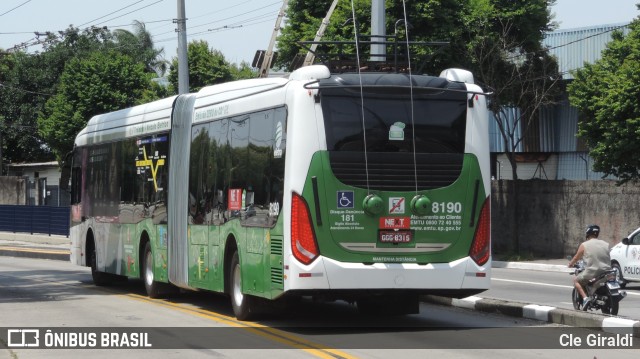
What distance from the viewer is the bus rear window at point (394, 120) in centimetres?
1411

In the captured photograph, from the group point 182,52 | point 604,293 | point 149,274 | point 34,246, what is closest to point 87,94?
point 34,246

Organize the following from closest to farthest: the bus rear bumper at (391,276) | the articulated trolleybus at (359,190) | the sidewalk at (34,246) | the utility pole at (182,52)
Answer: the bus rear bumper at (391,276) → the articulated trolleybus at (359,190) → the utility pole at (182,52) → the sidewalk at (34,246)

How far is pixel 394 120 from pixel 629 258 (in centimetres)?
1143

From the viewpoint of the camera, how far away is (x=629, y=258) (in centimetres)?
2394

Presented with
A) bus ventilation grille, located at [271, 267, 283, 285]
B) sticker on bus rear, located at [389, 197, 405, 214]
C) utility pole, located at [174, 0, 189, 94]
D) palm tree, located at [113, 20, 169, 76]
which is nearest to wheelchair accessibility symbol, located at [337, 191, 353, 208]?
sticker on bus rear, located at [389, 197, 405, 214]

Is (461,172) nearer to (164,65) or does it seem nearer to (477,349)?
(477,349)

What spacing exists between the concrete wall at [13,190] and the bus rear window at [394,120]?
4734 cm

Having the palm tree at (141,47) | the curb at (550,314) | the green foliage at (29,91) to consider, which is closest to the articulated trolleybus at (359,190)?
the curb at (550,314)

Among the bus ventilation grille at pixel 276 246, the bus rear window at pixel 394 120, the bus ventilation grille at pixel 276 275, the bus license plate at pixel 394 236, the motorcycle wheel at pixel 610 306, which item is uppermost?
the bus rear window at pixel 394 120

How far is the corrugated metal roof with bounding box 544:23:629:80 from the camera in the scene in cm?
4691

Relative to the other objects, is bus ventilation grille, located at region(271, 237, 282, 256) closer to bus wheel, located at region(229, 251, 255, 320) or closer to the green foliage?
bus wheel, located at region(229, 251, 255, 320)

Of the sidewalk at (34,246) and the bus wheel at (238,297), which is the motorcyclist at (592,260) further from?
the sidewalk at (34,246)

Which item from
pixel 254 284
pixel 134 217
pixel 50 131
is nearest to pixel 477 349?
pixel 254 284

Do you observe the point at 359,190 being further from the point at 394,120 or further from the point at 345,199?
Answer: the point at 394,120
